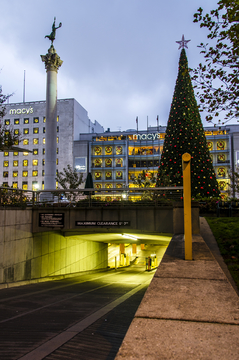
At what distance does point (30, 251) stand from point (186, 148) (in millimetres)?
14968

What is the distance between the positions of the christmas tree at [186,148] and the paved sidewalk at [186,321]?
59.3ft

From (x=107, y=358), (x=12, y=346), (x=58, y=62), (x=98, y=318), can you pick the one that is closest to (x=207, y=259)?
(x=98, y=318)

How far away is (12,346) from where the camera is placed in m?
4.66

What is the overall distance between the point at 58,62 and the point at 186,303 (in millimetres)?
34724

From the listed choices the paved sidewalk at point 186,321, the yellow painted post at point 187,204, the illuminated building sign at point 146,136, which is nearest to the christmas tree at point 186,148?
the yellow painted post at point 187,204

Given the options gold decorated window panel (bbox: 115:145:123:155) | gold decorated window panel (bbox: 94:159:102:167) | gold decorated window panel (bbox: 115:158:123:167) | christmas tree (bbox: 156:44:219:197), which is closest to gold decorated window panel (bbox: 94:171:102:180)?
gold decorated window panel (bbox: 94:159:102:167)

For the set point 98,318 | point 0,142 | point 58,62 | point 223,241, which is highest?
point 58,62

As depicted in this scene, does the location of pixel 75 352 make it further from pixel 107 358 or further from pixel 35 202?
pixel 35 202

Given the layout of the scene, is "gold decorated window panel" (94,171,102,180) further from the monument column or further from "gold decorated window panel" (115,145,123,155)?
the monument column

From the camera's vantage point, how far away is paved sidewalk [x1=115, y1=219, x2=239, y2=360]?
2.54 meters

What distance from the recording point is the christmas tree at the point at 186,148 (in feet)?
75.9

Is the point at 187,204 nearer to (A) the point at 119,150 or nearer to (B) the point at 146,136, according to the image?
(A) the point at 119,150

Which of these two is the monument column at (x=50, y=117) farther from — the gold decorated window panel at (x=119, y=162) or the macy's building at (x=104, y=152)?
the gold decorated window panel at (x=119, y=162)

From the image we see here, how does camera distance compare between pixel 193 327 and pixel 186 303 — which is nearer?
pixel 193 327
